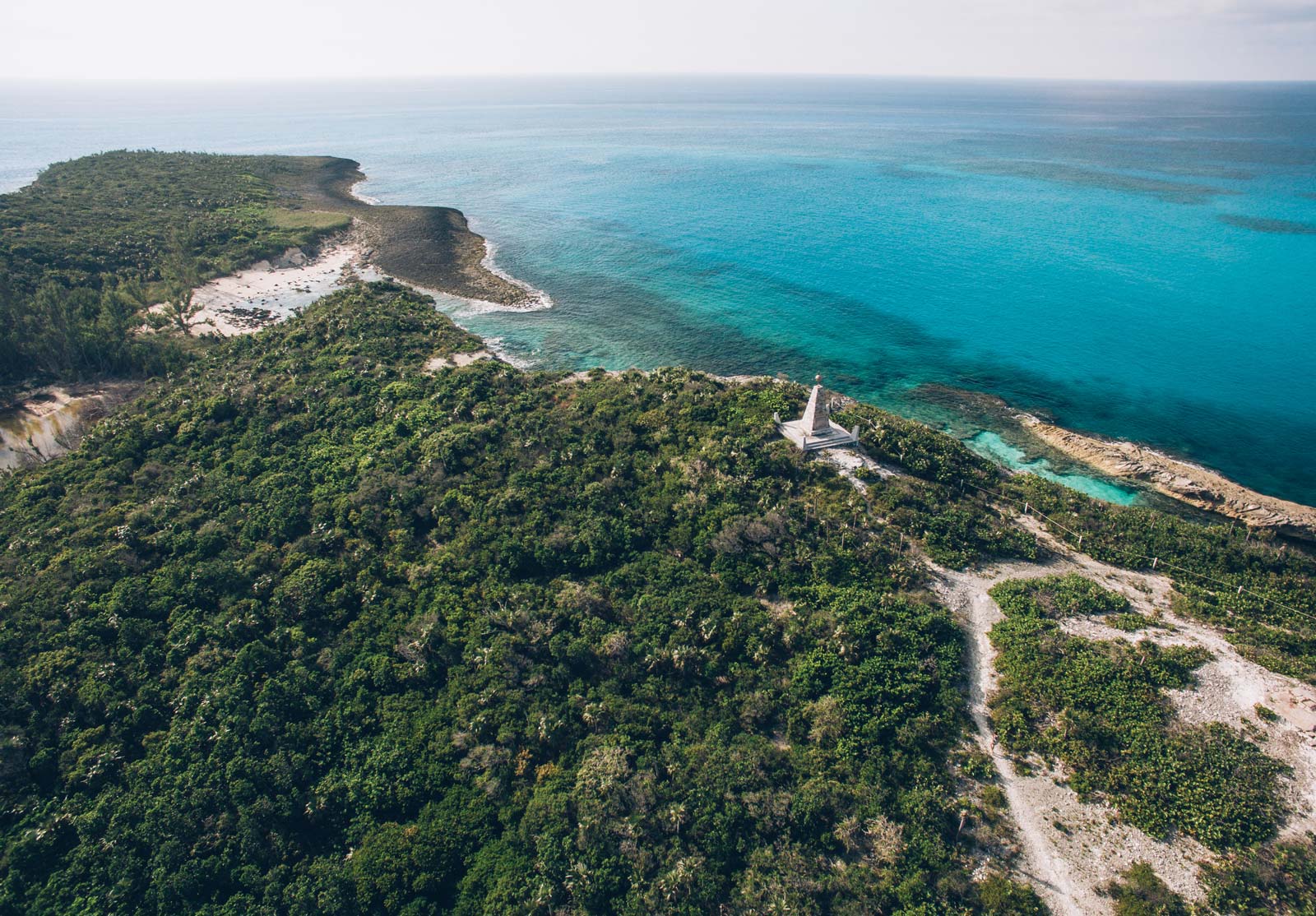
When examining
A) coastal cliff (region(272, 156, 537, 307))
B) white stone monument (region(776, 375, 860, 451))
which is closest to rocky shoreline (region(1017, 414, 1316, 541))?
white stone monument (region(776, 375, 860, 451))

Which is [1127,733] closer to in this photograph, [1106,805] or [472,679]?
[1106,805]

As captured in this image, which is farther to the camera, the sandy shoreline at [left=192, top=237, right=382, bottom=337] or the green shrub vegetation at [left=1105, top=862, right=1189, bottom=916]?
the sandy shoreline at [left=192, top=237, right=382, bottom=337]

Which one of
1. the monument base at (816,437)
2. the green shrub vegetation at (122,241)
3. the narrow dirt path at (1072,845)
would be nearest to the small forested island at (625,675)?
the narrow dirt path at (1072,845)

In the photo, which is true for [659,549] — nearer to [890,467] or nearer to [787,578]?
[787,578]

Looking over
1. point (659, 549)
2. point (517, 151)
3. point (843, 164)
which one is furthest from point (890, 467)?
point (517, 151)

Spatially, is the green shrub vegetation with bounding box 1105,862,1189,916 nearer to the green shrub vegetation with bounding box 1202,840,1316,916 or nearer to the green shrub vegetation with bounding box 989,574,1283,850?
the green shrub vegetation with bounding box 1202,840,1316,916

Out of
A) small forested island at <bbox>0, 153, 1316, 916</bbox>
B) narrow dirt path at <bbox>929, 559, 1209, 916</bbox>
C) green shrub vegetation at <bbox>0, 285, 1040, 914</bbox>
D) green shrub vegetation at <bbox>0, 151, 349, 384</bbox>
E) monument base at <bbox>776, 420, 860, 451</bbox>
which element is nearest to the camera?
narrow dirt path at <bbox>929, 559, 1209, 916</bbox>

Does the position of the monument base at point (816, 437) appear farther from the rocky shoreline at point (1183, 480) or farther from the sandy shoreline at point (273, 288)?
the sandy shoreline at point (273, 288)
